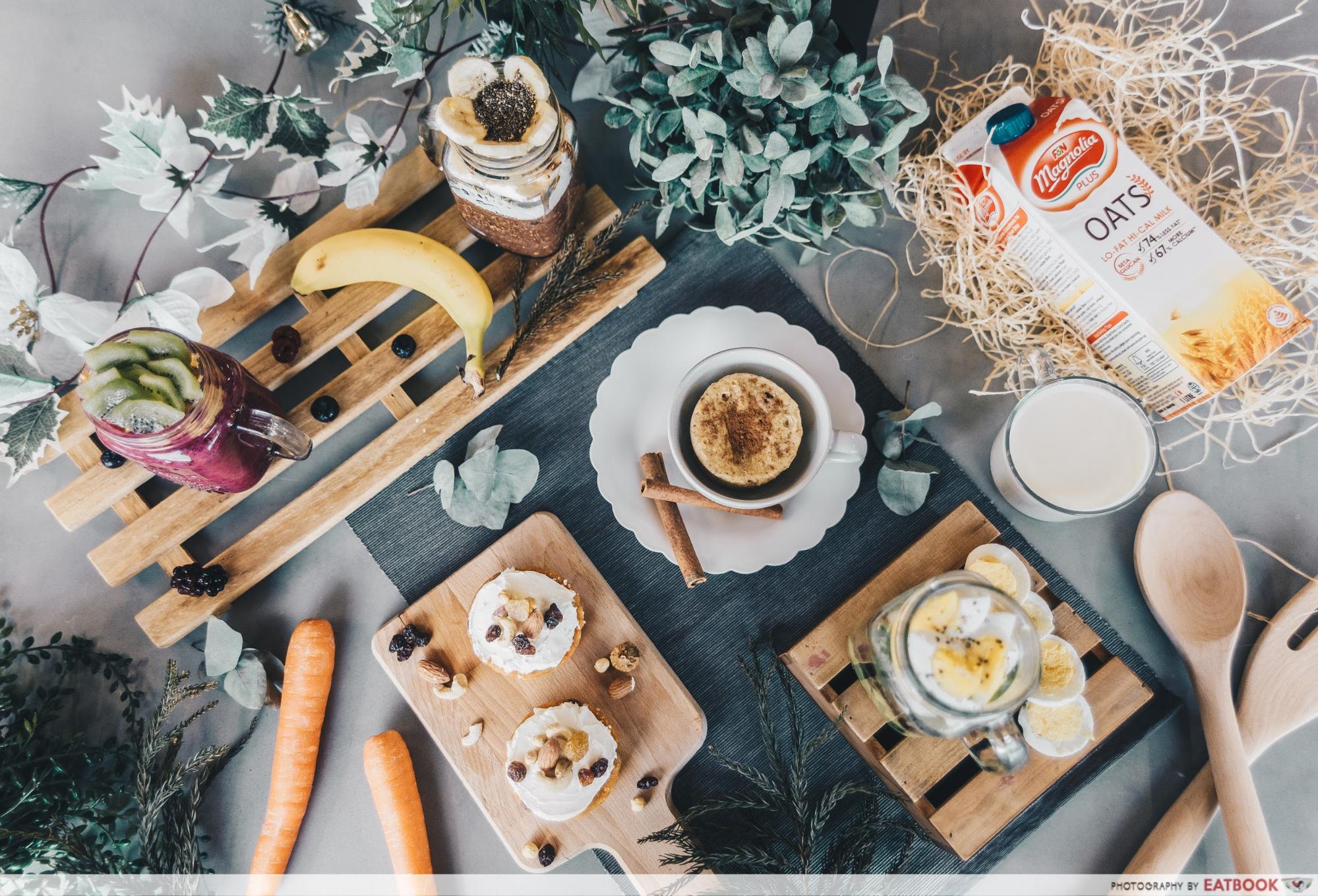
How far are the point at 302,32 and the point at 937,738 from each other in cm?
160

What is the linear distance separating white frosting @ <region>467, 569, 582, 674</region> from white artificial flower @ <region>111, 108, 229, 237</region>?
2.37ft

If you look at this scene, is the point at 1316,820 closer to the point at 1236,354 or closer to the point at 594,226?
the point at 1236,354

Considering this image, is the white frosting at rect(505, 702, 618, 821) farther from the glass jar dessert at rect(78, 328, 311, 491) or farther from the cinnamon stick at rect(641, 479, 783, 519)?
the glass jar dessert at rect(78, 328, 311, 491)

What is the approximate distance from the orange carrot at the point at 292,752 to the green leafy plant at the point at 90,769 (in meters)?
0.10

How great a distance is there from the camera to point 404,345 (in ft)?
4.07

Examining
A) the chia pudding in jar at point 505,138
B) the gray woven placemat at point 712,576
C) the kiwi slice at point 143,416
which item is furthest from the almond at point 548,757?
the chia pudding in jar at point 505,138

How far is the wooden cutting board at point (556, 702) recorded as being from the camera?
123 centimetres

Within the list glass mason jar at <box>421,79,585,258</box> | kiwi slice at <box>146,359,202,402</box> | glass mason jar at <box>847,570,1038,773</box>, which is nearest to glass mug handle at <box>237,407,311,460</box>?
kiwi slice at <box>146,359,202,402</box>

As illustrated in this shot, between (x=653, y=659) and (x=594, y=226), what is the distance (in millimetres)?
742

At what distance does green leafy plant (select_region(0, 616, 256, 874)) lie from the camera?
3.76 feet

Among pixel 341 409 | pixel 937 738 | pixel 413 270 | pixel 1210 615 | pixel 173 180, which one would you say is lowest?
pixel 1210 615

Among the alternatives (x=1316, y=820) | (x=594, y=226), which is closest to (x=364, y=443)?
(x=594, y=226)

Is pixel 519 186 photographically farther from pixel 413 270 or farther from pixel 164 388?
pixel 164 388

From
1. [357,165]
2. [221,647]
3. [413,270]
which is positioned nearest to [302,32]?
[357,165]
